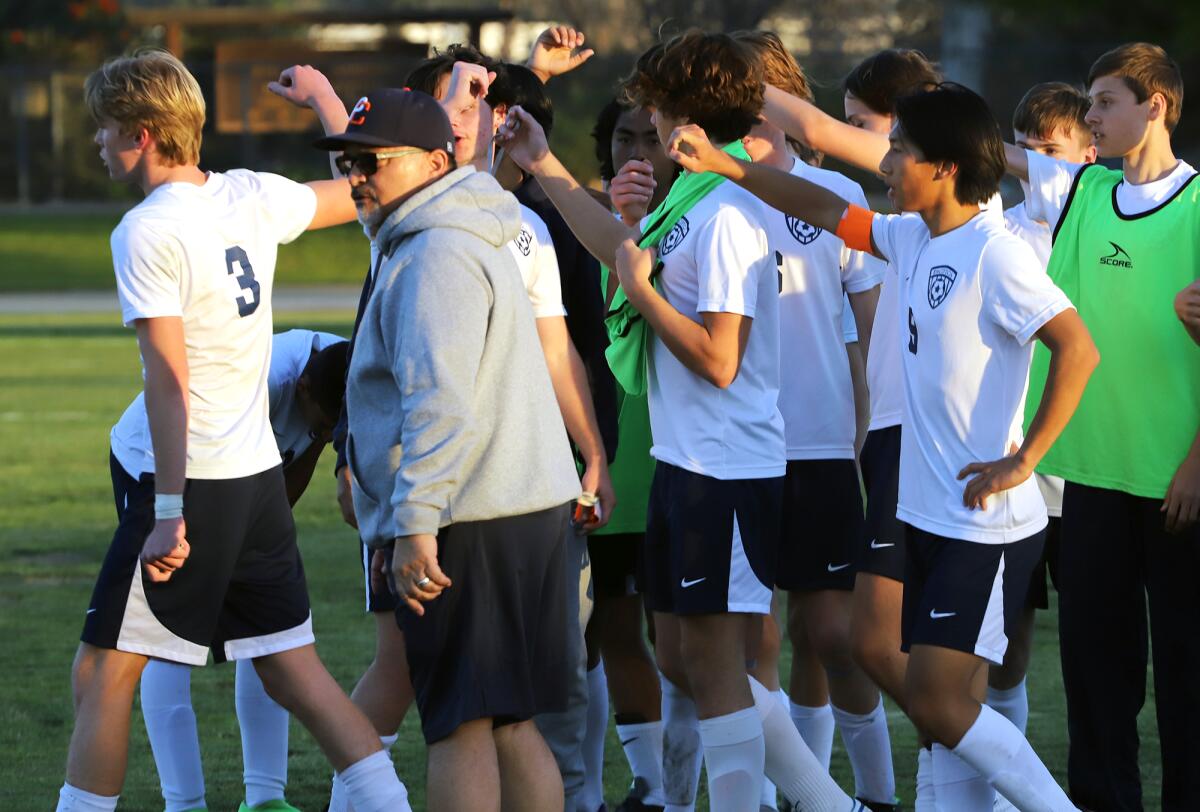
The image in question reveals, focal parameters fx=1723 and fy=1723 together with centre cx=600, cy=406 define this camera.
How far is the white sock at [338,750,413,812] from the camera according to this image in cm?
421

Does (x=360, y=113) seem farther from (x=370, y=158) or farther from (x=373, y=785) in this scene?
(x=373, y=785)

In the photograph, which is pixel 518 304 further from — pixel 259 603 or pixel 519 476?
pixel 259 603

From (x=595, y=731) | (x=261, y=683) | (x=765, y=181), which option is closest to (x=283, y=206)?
(x=765, y=181)

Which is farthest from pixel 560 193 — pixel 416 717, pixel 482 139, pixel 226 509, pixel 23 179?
pixel 23 179

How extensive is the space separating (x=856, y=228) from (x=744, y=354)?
474 millimetres

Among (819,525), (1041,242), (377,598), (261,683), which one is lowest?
(261,683)

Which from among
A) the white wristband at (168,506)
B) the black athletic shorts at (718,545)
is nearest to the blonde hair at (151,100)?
the white wristband at (168,506)

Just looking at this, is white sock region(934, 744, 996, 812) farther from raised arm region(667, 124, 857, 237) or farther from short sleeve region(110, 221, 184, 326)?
short sleeve region(110, 221, 184, 326)

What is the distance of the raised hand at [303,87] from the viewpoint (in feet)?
15.4

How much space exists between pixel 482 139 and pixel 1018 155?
1566 mm

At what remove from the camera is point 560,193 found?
4.38 meters

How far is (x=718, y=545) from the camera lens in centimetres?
421

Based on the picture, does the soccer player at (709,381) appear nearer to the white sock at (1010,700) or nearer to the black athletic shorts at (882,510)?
the black athletic shorts at (882,510)

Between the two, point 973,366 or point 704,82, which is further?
point 704,82
